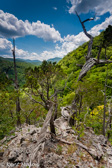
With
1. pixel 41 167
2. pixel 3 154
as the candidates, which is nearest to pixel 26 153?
pixel 41 167

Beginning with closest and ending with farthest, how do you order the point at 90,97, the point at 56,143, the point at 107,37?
the point at 56,143 → the point at 107,37 → the point at 90,97

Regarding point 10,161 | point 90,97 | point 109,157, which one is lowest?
point 109,157

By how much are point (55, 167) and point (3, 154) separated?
3072mm

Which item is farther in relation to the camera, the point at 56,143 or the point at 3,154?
the point at 56,143

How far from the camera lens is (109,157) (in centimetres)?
579

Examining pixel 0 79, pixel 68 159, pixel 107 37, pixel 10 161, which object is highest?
pixel 107 37

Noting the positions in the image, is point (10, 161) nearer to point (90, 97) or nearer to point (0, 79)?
point (0, 79)

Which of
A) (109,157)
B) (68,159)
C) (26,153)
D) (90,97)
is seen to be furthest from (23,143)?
(90,97)

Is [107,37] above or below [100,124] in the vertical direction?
above

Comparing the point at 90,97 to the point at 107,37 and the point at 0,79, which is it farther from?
the point at 0,79

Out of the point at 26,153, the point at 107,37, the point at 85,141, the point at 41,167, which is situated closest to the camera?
the point at 41,167

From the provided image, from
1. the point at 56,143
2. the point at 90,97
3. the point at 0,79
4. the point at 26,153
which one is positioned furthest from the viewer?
the point at 90,97

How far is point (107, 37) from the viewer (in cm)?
764

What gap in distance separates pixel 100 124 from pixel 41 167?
12.9 metres
